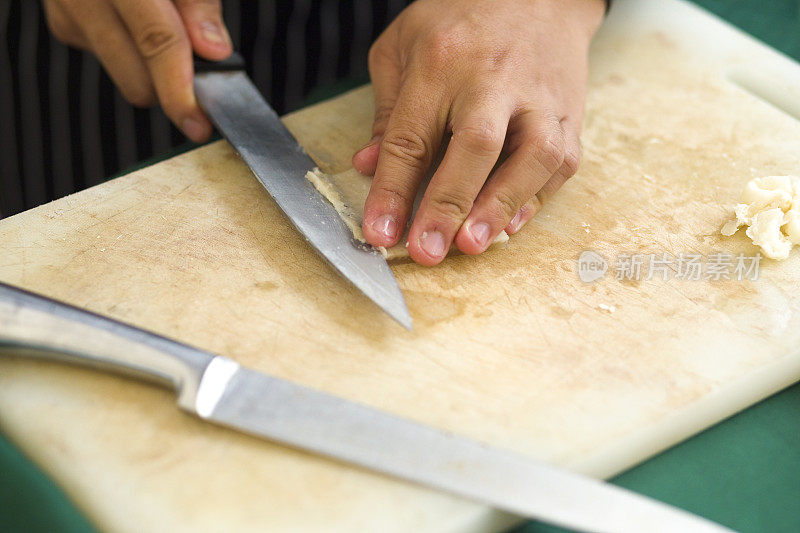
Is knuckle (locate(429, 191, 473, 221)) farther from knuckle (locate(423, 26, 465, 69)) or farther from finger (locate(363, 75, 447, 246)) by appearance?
knuckle (locate(423, 26, 465, 69))

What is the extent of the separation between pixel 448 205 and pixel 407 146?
126 millimetres

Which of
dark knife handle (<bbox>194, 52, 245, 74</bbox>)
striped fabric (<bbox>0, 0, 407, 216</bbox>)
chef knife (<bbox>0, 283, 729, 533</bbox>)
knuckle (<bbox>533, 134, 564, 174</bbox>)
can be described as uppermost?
knuckle (<bbox>533, 134, 564, 174</bbox>)

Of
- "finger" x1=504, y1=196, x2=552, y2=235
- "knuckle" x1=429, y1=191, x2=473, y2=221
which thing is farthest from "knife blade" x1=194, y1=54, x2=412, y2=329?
"finger" x1=504, y1=196, x2=552, y2=235

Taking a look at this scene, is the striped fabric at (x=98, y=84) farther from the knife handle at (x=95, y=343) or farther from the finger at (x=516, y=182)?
the knife handle at (x=95, y=343)

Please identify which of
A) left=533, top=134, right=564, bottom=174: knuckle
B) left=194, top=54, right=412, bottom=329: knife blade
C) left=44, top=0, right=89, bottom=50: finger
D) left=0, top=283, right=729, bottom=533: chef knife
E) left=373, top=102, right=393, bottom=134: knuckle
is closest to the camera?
left=0, top=283, right=729, bottom=533: chef knife

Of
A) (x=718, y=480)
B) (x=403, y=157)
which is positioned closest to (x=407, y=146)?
(x=403, y=157)

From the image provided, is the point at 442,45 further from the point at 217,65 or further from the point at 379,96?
the point at 217,65

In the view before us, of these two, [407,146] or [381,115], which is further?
[381,115]

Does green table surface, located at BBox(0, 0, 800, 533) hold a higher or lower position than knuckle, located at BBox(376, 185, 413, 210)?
lower

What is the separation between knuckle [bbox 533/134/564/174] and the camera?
1.10m

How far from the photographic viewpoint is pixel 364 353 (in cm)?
93

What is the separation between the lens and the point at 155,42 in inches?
52.4

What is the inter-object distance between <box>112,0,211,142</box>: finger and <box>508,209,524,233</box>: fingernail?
0.64 meters

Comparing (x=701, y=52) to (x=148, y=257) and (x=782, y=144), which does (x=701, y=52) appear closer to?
(x=782, y=144)
